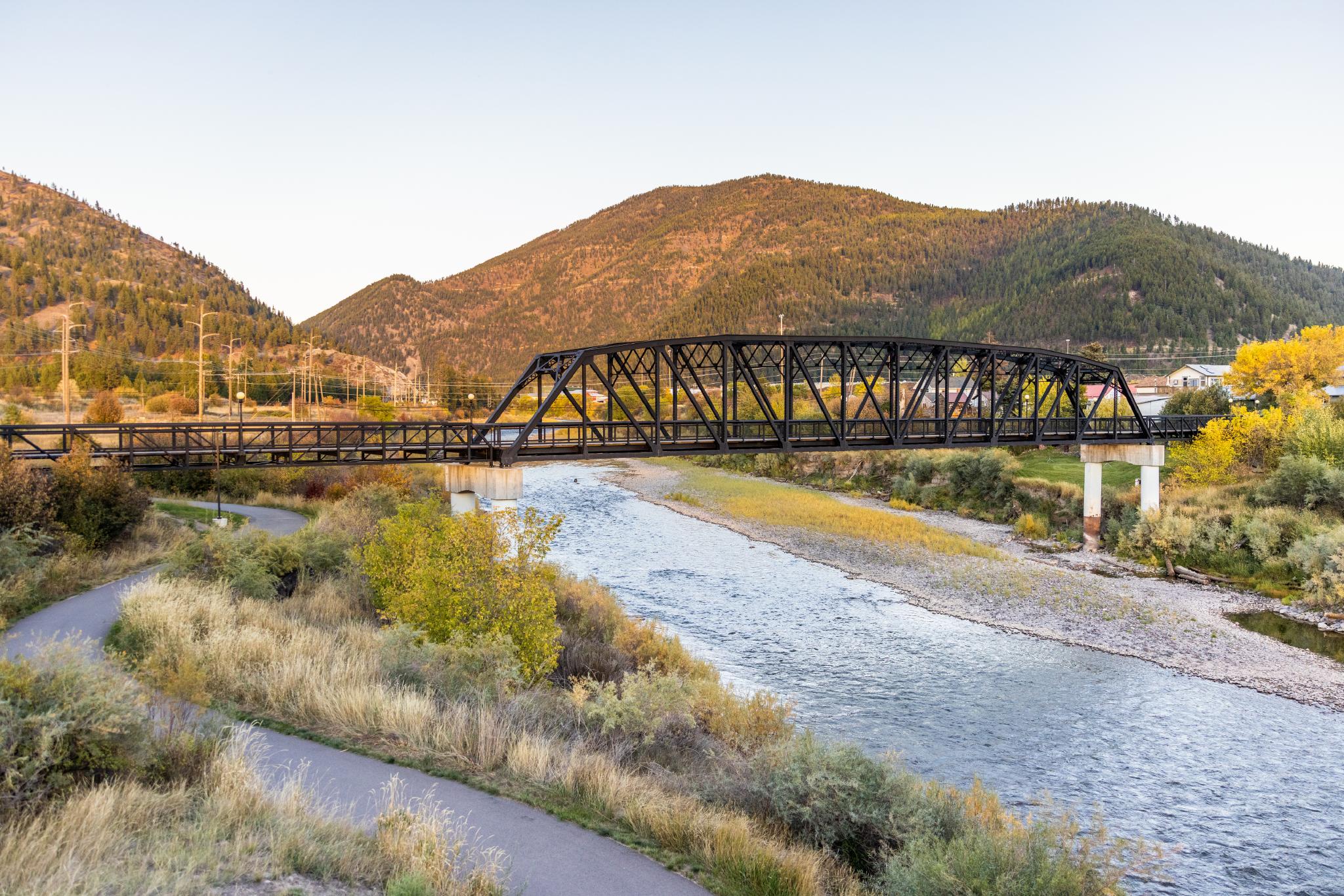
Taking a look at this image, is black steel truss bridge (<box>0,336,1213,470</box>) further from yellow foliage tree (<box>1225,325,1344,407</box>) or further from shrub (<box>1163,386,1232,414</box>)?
yellow foliage tree (<box>1225,325,1344,407</box>)

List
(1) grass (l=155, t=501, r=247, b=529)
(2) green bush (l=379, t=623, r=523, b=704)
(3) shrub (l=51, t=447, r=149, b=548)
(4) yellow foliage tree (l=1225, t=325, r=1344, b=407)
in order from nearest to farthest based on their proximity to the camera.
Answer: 1. (2) green bush (l=379, t=623, r=523, b=704)
2. (3) shrub (l=51, t=447, r=149, b=548)
3. (1) grass (l=155, t=501, r=247, b=529)
4. (4) yellow foliage tree (l=1225, t=325, r=1344, b=407)

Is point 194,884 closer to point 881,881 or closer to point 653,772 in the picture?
point 653,772

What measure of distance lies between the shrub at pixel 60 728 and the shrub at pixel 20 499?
16420 mm

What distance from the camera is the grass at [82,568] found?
56.4 ft

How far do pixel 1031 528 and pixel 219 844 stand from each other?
142 ft

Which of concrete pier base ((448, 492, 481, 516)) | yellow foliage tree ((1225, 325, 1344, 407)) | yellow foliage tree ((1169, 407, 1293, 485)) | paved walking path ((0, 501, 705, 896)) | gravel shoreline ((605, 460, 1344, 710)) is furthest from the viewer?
yellow foliage tree ((1225, 325, 1344, 407))

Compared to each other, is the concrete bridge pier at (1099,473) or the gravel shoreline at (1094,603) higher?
the concrete bridge pier at (1099,473)

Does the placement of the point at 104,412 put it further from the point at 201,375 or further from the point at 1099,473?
the point at 1099,473

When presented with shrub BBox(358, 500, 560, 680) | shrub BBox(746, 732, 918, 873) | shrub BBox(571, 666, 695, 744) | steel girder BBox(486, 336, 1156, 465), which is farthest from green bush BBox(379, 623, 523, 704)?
steel girder BBox(486, 336, 1156, 465)

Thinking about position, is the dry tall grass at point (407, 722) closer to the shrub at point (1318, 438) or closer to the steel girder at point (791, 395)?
the steel girder at point (791, 395)

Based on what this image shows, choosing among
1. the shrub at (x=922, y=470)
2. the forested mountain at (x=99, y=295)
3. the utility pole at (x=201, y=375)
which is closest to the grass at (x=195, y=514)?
the utility pole at (x=201, y=375)

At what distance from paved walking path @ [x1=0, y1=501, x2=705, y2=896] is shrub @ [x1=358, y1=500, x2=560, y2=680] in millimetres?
5502

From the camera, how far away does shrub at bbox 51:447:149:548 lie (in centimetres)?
2370

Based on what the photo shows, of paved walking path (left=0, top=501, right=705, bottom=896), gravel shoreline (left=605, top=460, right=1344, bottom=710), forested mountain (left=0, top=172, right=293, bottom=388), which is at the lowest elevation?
gravel shoreline (left=605, top=460, right=1344, bottom=710)
